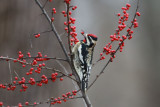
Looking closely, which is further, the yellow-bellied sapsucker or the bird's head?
the bird's head

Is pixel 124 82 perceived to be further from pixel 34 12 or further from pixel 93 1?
pixel 34 12

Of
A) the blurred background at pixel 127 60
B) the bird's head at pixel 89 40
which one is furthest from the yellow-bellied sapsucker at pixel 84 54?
the blurred background at pixel 127 60

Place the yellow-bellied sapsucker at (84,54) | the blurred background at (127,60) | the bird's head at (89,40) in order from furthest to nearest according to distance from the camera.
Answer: the blurred background at (127,60) → the bird's head at (89,40) → the yellow-bellied sapsucker at (84,54)

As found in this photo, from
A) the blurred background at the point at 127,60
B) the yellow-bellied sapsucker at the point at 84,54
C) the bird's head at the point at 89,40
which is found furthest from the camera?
the blurred background at the point at 127,60

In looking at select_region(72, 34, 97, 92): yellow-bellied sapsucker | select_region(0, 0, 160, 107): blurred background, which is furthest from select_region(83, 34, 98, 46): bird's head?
select_region(0, 0, 160, 107): blurred background

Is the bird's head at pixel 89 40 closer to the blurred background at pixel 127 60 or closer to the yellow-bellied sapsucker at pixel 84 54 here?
the yellow-bellied sapsucker at pixel 84 54

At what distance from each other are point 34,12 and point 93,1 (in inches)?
344

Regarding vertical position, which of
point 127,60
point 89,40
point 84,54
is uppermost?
point 89,40

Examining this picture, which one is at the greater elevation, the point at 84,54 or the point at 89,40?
the point at 89,40

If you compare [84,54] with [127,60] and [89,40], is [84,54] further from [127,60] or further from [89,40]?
[127,60]

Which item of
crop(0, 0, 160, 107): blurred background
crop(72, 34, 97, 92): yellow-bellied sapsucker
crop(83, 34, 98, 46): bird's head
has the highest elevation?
crop(83, 34, 98, 46): bird's head

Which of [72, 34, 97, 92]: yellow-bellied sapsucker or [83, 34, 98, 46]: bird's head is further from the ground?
[83, 34, 98, 46]: bird's head

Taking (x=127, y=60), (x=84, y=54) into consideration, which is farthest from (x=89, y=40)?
(x=127, y=60)

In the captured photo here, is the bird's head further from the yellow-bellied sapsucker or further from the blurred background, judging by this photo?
the blurred background
